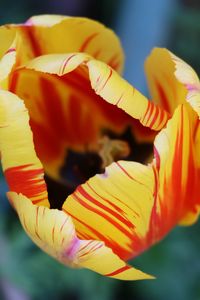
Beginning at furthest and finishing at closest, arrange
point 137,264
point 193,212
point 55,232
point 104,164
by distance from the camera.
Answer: point 137,264 → point 104,164 → point 193,212 → point 55,232

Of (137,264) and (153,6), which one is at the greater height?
(153,6)

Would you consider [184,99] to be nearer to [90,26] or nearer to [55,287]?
[90,26]

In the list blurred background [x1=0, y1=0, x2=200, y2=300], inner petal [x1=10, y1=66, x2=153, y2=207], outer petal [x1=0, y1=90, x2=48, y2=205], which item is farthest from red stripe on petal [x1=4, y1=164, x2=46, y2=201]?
blurred background [x1=0, y1=0, x2=200, y2=300]

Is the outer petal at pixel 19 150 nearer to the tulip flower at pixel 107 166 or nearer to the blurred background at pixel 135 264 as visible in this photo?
the tulip flower at pixel 107 166

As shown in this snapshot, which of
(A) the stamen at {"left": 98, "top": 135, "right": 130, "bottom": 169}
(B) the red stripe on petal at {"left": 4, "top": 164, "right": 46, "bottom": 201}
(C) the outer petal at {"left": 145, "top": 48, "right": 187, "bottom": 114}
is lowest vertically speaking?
(A) the stamen at {"left": 98, "top": 135, "right": 130, "bottom": 169}

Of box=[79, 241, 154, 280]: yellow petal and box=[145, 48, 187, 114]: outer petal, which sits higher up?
box=[145, 48, 187, 114]: outer petal

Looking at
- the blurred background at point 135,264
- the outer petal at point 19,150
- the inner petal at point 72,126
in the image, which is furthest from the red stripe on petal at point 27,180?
the blurred background at point 135,264

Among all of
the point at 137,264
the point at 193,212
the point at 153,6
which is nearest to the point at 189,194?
the point at 193,212

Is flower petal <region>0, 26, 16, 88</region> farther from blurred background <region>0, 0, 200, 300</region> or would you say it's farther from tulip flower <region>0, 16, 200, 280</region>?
blurred background <region>0, 0, 200, 300</region>
